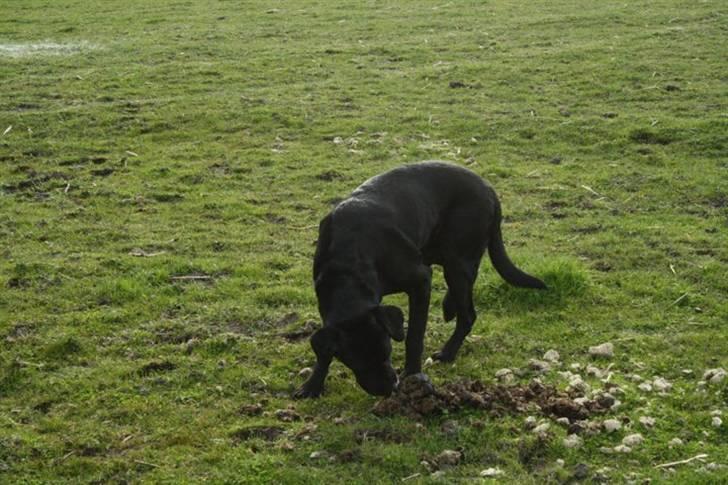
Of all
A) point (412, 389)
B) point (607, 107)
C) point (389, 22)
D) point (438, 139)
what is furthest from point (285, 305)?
point (389, 22)

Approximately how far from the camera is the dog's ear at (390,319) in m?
6.88

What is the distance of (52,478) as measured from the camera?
6555 mm

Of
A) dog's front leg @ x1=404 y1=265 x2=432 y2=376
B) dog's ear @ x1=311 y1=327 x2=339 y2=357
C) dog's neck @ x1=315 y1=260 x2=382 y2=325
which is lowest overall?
dog's front leg @ x1=404 y1=265 x2=432 y2=376

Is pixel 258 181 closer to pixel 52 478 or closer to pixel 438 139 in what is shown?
pixel 438 139

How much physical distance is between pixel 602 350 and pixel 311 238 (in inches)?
168

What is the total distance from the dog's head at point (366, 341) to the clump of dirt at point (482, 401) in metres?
0.22

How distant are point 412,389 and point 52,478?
8.32ft

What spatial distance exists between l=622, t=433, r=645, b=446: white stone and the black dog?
65.2 inches

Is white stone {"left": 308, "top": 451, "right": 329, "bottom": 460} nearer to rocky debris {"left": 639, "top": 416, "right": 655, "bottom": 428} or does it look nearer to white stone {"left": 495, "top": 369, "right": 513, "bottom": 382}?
white stone {"left": 495, "top": 369, "right": 513, "bottom": 382}

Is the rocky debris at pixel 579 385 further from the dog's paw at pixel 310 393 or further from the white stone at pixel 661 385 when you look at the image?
the dog's paw at pixel 310 393

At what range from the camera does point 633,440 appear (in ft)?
21.9

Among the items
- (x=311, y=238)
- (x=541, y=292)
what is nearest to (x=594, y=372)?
(x=541, y=292)

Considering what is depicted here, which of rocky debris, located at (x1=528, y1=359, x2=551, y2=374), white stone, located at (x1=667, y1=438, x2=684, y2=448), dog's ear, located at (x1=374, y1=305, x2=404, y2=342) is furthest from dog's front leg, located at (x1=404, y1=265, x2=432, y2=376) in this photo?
white stone, located at (x1=667, y1=438, x2=684, y2=448)

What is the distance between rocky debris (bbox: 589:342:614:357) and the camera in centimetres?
816
